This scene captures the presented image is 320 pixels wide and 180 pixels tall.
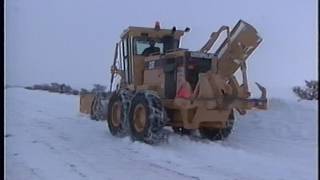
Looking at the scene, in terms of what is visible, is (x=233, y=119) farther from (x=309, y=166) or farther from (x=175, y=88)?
(x=309, y=166)

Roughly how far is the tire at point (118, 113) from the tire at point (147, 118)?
48 mm

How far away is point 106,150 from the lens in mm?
2961

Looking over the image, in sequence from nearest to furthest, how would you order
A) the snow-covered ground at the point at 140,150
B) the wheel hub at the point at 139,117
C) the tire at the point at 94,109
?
the snow-covered ground at the point at 140,150
the tire at the point at 94,109
the wheel hub at the point at 139,117

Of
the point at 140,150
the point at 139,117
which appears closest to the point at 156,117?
the point at 139,117

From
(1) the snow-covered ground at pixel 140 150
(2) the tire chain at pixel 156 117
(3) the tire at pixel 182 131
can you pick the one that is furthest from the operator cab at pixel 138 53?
(1) the snow-covered ground at pixel 140 150

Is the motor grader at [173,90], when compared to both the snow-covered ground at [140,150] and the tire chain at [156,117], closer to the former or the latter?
the tire chain at [156,117]

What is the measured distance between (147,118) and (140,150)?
78 cm

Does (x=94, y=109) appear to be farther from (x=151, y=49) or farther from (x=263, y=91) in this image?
(x=263, y=91)

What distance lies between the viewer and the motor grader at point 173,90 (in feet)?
11.4

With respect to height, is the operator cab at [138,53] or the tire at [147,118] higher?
the operator cab at [138,53]

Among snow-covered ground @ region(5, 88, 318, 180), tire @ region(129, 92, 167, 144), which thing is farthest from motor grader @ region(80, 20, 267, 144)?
snow-covered ground @ region(5, 88, 318, 180)

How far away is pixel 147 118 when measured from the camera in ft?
12.6

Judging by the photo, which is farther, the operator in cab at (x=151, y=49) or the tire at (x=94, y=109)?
the operator in cab at (x=151, y=49)
